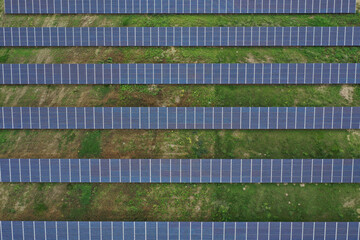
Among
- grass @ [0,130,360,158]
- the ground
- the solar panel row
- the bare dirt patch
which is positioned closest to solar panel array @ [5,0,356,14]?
the ground

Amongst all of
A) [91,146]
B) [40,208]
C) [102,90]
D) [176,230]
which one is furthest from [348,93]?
[40,208]

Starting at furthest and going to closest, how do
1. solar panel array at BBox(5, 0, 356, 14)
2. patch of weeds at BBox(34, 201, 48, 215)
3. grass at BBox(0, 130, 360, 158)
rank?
solar panel array at BBox(5, 0, 356, 14) < grass at BBox(0, 130, 360, 158) < patch of weeds at BBox(34, 201, 48, 215)

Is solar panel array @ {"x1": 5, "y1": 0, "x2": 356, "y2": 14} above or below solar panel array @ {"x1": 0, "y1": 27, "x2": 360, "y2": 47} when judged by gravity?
above

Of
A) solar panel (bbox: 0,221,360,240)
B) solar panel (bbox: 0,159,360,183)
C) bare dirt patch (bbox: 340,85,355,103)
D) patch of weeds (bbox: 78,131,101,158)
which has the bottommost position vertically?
solar panel (bbox: 0,221,360,240)

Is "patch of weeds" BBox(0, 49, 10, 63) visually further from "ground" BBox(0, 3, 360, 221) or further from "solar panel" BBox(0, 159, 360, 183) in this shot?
"solar panel" BBox(0, 159, 360, 183)

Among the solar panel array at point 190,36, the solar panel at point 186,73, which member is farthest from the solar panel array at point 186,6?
the solar panel at point 186,73

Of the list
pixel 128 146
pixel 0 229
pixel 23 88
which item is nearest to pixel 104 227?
pixel 128 146
